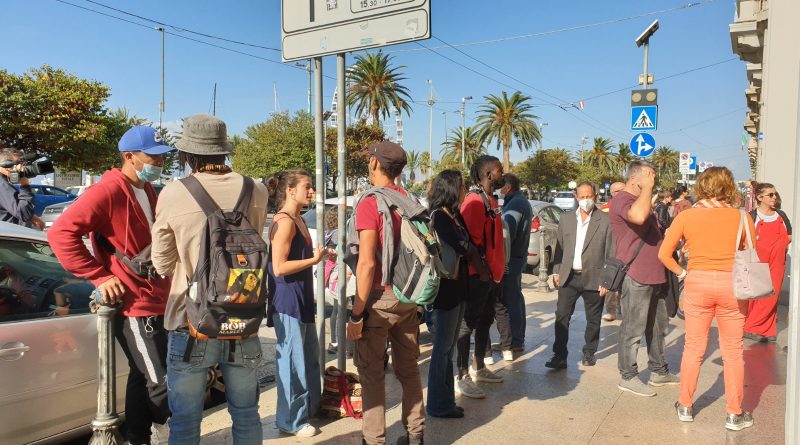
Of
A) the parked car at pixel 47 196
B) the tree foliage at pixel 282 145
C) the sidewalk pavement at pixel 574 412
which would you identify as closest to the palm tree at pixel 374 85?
the tree foliage at pixel 282 145

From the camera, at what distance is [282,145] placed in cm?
4462

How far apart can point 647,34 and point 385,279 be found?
1401cm

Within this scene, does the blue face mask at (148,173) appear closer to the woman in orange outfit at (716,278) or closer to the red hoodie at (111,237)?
the red hoodie at (111,237)

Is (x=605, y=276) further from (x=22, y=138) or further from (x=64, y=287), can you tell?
(x=22, y=138)

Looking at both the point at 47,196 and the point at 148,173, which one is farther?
the point at 47,196

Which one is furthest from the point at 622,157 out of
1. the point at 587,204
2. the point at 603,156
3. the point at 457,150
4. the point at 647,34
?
the point at 587,204

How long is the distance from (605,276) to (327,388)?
8.66ft

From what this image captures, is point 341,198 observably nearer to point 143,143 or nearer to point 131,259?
point 143,143

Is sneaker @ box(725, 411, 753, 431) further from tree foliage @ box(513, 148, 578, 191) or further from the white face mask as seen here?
tree foliage @ box(513, 148, 578, 191)

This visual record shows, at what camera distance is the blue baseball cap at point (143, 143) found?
3.31m

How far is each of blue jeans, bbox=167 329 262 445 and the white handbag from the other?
10.2 feet

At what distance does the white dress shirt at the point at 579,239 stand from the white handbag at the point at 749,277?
1874 millimetres

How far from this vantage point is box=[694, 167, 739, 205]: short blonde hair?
167 inches

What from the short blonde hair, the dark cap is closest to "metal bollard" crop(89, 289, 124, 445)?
the dark cap
